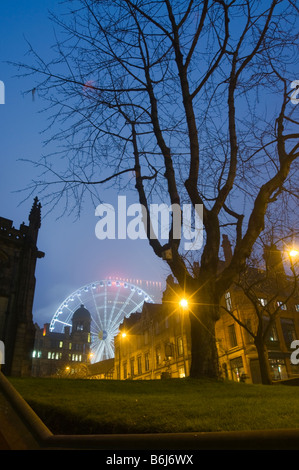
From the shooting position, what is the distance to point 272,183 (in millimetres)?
10906

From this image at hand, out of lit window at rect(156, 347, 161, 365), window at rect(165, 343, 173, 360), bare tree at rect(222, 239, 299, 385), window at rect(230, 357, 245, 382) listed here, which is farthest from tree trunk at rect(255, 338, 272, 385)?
lit window at rect(156, 347, 161, 365)

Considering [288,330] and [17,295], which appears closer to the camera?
[17,295]

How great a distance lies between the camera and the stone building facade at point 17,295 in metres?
26.2

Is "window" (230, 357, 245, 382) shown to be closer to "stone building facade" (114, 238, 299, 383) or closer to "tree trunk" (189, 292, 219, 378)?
"stone building facade" (114, 238, 299, 383)

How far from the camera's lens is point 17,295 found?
1097 inches

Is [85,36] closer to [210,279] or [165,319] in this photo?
[210,279]

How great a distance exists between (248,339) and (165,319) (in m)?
16.7

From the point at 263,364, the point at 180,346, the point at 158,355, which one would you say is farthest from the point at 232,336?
the point at 263,364

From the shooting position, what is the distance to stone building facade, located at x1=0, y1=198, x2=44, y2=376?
26.2m

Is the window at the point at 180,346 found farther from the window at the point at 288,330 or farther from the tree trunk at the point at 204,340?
the tree trunk at the point at 204,340

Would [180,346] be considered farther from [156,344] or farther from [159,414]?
[159,414]

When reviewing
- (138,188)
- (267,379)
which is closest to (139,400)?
(138,188)

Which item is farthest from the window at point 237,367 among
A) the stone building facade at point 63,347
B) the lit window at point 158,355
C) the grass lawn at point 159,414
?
the stone building facade at point 63,347

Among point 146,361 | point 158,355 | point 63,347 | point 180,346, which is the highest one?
point 63,347
